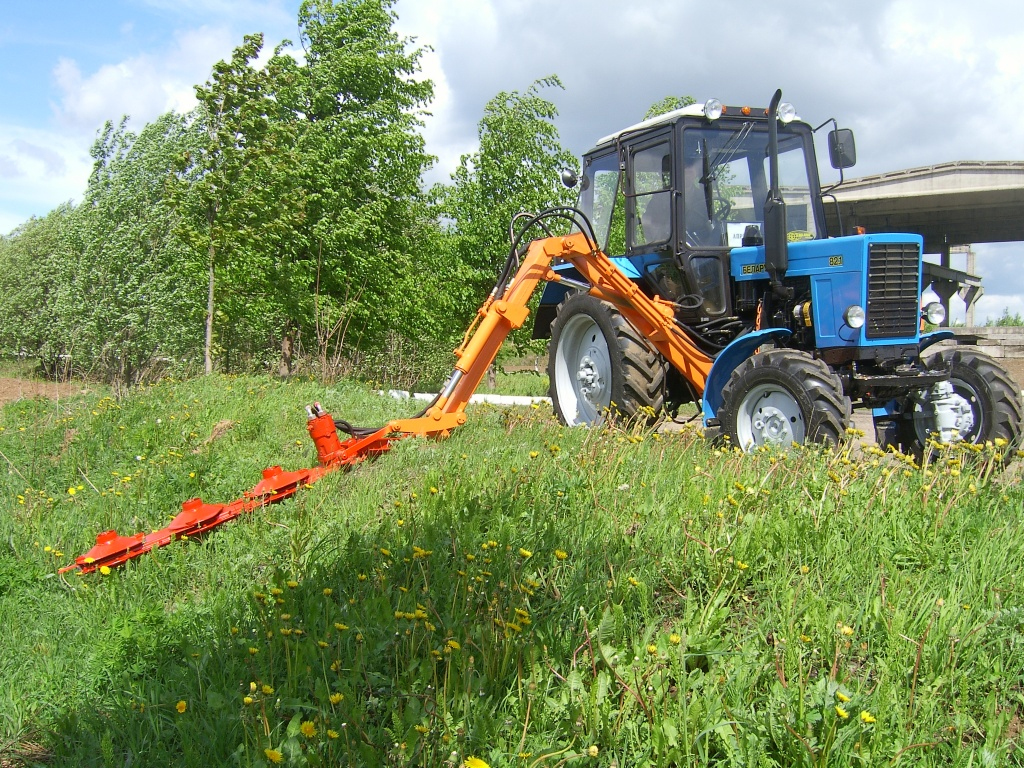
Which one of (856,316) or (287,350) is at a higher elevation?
(287,350)

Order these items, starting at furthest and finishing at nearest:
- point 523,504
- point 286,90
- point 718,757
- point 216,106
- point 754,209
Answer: point 286,90
point 216,106
point 754,209
point 523,504
point 718,757

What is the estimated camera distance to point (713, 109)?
6672 mm

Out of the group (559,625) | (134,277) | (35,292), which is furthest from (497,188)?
(35,292)

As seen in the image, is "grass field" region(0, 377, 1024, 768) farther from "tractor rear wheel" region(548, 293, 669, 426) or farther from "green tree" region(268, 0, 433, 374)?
"green tree" region(268, 0, 433, 374)

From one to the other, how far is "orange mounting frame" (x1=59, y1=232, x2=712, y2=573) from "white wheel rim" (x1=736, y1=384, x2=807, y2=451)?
111 centimetres

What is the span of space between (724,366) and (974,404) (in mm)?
1746

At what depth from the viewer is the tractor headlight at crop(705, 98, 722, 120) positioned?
6645 mm

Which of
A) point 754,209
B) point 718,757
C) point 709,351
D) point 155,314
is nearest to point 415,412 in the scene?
point 709,351

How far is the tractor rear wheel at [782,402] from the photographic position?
5.24 metres

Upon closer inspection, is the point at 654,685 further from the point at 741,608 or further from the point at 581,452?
the point at 581,452

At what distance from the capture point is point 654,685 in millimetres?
2531

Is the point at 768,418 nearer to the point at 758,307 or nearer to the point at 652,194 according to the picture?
the point at 758,307

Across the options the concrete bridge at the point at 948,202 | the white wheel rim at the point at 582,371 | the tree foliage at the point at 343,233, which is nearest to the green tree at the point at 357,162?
the tree foliage at the point at 343,233

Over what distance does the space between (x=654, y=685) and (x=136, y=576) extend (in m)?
2.78
